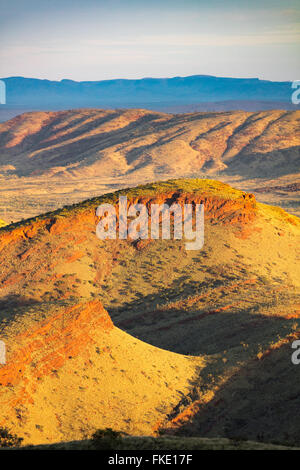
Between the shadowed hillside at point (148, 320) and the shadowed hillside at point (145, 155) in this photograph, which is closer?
the shadowed hillside at point (148, 320)

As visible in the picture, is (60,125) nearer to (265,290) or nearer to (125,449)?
(265,290)

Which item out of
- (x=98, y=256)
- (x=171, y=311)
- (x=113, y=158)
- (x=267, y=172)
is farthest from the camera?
(x=113, y=158)

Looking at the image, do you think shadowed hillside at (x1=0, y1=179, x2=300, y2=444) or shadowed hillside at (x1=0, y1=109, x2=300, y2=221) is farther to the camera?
shadowed hillside at (x1=0, y1=109, x2=300, y2=221)

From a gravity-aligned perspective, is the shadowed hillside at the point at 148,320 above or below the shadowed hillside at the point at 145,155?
below

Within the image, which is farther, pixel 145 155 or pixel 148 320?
pixel 145 155

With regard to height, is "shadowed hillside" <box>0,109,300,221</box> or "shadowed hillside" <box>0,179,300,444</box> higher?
"shadowed hillside" <box>0,109,300,221</box>

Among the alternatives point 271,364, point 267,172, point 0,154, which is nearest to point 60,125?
point 0,154

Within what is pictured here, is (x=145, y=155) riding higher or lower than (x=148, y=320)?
higher
